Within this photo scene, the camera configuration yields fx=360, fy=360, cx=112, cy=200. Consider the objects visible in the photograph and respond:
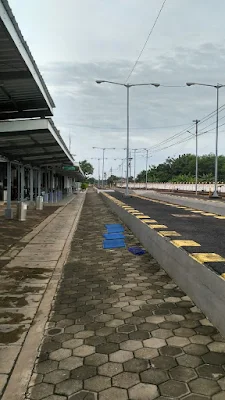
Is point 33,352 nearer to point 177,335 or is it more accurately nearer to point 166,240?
point 177,335

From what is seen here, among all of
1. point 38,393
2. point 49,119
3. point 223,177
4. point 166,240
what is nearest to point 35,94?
point 49,119

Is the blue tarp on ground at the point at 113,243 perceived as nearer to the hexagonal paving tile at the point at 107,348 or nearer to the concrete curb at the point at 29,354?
the concrete curb at the point at 29,354

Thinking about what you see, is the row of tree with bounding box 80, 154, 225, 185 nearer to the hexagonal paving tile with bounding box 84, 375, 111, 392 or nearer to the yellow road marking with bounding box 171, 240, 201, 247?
the yellow road marking with bounding box 171, 240, 201, 247

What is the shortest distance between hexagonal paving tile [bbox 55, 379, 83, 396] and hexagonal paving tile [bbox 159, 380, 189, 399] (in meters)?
0.67

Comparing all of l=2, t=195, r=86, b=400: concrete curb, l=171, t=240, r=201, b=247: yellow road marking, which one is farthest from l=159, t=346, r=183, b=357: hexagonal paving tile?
l=171, t=240, r=201, b=247: yellow road marking

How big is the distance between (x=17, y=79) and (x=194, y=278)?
4977mm

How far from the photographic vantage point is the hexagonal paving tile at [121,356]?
3342 mm

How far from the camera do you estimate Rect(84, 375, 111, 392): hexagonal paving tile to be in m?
2.88

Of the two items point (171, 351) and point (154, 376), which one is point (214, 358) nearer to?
point (171, 351)

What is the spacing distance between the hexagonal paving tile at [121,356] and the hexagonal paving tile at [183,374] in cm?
46

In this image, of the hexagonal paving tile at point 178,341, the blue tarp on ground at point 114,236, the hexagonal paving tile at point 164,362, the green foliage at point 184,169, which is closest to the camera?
the hexagonal paving tile at point 164,362

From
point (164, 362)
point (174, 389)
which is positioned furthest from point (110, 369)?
point (174, 389)

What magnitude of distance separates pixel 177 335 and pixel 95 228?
9.93 metres

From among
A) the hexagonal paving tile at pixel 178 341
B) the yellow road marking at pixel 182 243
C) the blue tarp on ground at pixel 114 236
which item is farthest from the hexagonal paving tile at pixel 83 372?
the blue tarp on ground at pixel 114 236
